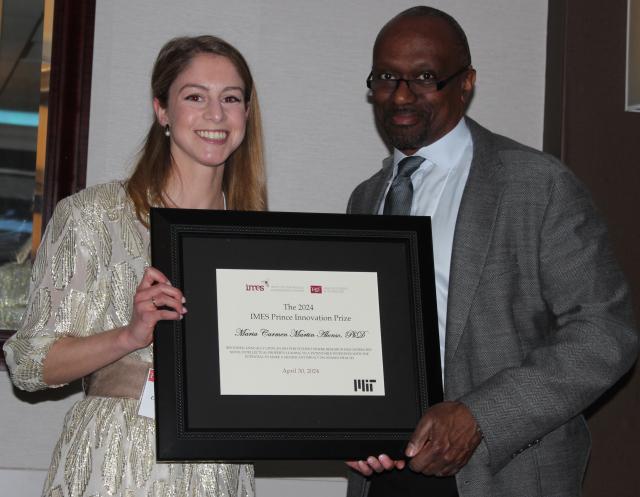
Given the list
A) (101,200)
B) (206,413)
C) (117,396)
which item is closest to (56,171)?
(101,200)

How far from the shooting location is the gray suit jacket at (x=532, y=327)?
2088 mm

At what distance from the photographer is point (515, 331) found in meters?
2.20

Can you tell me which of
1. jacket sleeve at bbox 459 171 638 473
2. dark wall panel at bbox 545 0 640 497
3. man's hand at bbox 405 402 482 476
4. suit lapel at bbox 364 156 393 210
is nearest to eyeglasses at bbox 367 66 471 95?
suit lapel at bbox 364 156 393 210

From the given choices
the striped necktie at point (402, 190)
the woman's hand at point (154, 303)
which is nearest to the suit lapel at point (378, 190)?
the striped necktie at point (402, 190)

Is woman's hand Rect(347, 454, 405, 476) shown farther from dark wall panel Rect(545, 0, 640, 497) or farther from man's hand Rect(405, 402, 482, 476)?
dark wall panel Rect(545, 0, 640, 497)

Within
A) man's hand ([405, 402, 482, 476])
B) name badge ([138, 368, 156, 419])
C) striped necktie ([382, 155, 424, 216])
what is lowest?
man's hand ([405, 402, 482, 476])

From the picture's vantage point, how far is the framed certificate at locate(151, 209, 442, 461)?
6.64 feet

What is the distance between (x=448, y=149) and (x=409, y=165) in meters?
0.11

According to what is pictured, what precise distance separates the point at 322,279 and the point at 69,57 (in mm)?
1833

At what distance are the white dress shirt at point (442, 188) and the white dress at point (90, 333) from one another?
70cm

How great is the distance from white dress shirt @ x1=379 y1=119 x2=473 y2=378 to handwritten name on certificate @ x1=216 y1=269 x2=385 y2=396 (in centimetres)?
23

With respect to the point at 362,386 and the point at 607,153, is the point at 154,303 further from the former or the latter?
the point at 607,153

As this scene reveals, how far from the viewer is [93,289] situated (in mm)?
2219

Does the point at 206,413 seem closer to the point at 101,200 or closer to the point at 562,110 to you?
the point at 101,200
